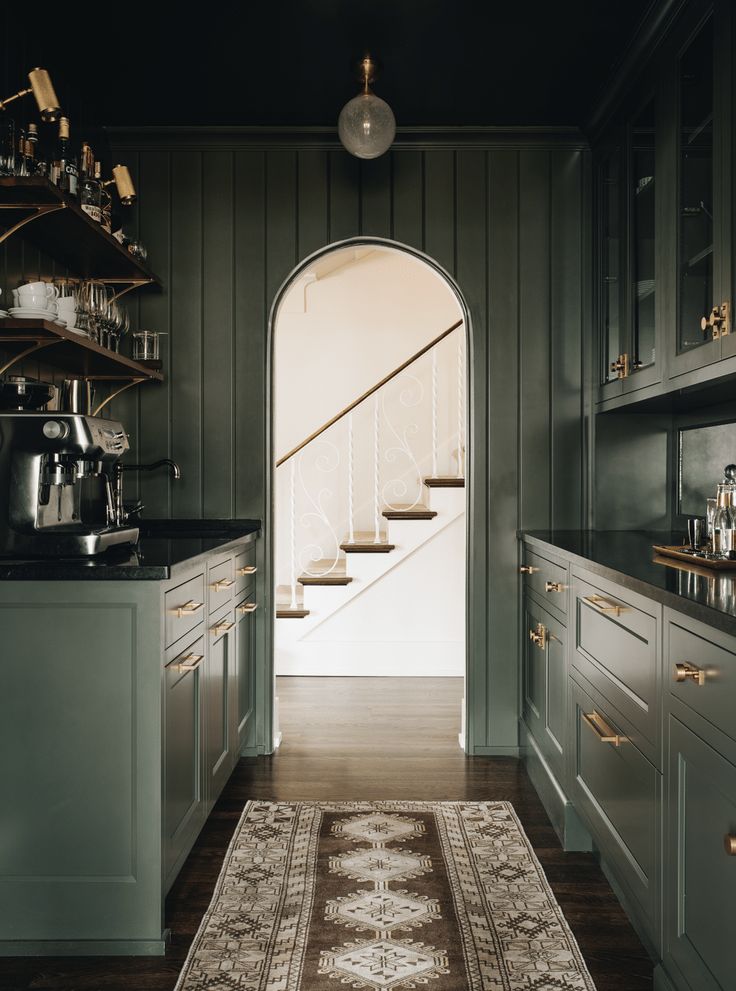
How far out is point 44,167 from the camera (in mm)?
2344

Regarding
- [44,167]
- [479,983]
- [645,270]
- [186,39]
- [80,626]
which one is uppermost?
[186,39]

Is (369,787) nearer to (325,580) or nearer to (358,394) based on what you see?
(325,580)

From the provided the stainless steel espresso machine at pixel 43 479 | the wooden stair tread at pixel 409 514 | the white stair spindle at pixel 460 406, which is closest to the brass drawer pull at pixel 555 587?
the stainless steel espresso machine at pixel 43 479

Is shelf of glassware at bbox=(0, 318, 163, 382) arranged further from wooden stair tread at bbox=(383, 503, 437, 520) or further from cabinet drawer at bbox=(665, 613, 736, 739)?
wooden stair tread at bbox=(383, 503, 437, 520)

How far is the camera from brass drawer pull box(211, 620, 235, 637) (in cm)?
260

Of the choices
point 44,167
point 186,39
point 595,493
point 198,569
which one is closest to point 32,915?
point 198,569

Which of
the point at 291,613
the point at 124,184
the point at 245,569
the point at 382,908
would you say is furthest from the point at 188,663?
the point at 291,613

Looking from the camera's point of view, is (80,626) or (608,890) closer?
(80,626)

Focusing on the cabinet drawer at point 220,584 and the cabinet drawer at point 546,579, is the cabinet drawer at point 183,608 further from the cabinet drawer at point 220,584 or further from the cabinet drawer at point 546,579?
the cabinet drawer at point 546,579

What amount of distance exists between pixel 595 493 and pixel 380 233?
1.48 m

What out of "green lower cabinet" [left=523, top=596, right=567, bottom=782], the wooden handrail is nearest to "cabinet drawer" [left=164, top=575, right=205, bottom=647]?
"green lower cabinet" [left=523, top=596, right=567, bottom=782]

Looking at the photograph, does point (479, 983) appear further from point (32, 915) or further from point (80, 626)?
point (80, 626)

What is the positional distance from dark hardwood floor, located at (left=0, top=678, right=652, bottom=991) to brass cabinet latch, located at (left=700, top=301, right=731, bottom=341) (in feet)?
5.22

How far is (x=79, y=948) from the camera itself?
6.31 feet
